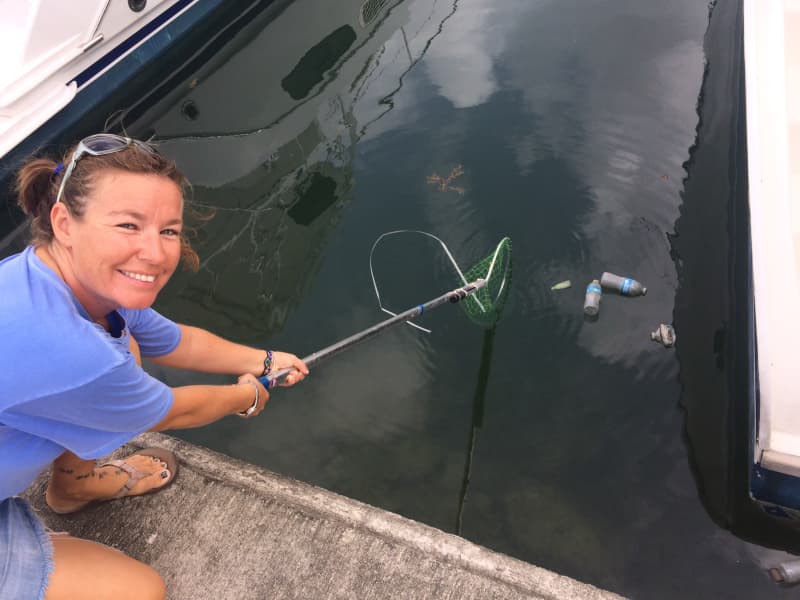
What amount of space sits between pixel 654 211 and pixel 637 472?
119 inches

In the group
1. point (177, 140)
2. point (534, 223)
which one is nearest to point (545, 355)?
point (534, 223)

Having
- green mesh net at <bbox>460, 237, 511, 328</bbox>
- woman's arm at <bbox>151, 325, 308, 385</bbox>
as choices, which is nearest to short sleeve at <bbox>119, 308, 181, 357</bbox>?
woman's arm at <bbox>151, 325, 308, 385</bbox>

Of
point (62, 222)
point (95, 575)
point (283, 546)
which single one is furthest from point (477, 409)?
point (62, 222)

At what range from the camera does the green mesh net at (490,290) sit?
4.81 meters

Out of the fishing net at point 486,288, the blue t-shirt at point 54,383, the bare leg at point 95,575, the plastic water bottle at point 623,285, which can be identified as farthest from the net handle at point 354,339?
the plastic water bottle at point 623,285

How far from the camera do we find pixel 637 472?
4.11 meters

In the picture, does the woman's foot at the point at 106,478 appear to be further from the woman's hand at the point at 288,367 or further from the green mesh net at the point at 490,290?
the green mesh net at the point at 490,290

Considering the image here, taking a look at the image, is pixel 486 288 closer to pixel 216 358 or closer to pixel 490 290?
pixel 490 290

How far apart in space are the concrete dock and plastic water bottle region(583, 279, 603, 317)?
271 cm

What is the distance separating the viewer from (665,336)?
479 cm

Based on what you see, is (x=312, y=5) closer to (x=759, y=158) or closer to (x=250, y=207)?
(x=250, y=207)

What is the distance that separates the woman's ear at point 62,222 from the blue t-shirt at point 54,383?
0.12 metres

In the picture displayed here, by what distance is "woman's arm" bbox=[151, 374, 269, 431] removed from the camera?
249 cm

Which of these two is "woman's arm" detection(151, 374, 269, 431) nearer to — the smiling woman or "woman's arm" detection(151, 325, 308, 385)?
the smiling woman
